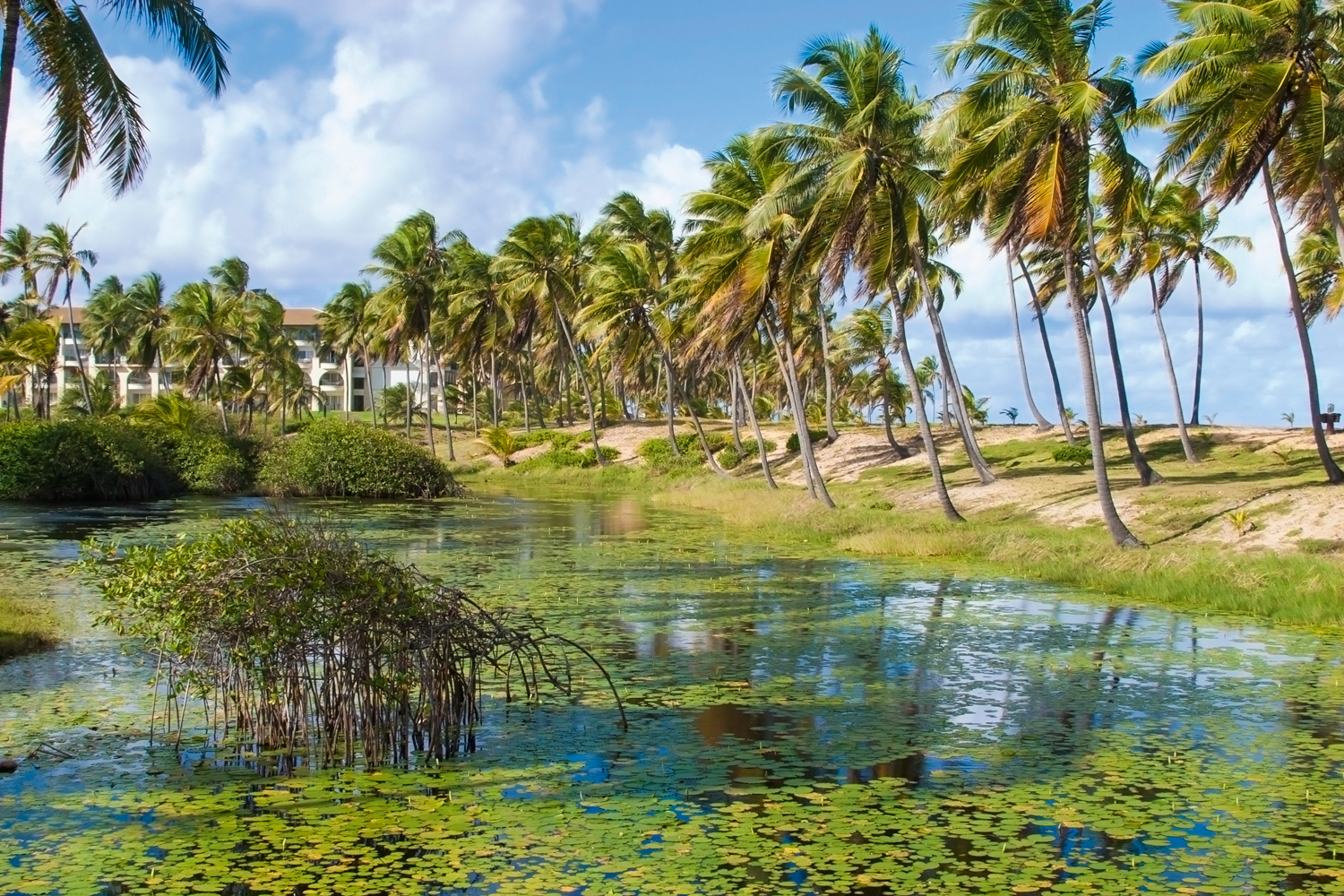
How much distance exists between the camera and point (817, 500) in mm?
34469

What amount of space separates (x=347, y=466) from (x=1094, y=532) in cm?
2876

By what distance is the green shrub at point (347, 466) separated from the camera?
4491cm

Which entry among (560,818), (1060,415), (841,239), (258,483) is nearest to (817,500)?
(841,239)

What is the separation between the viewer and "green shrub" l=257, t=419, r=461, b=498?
44906 mm

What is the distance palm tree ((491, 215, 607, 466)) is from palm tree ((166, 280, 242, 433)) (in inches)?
667

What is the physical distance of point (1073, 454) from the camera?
1455 inches

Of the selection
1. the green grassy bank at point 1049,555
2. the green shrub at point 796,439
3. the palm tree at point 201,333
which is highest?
the palm tree at point 201,333

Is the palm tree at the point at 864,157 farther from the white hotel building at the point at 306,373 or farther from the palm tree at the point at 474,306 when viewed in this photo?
the white hotel building at the point at 306,373

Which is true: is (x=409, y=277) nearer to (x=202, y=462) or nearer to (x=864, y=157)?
(x=202, y=462)

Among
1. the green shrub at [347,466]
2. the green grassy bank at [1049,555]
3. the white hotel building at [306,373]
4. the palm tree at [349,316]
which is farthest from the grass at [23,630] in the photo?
the white hotel building at [306,373]

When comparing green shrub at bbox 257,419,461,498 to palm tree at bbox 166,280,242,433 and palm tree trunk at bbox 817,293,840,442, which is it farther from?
palm tree at bbox 166,280,242,433

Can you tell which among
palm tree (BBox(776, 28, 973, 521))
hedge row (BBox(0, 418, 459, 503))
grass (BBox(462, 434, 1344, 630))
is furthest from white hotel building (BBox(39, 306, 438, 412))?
palm tree (BBox(776, 28, 973, 521))

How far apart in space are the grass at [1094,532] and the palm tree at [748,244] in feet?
10.1

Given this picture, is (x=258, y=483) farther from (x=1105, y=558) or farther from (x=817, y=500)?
(x=1105, y=558)
